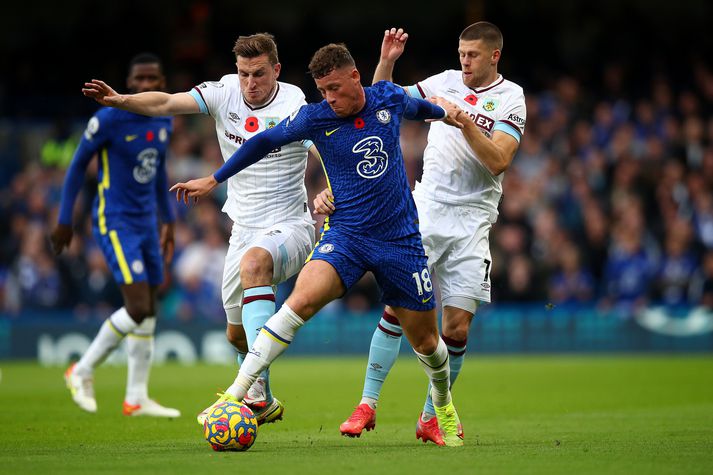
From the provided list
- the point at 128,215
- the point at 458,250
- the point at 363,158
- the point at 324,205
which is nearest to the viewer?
the point at 363,158

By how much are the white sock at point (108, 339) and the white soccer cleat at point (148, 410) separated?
0.54 meters

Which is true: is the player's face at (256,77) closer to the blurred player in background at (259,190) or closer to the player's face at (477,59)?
the blurred player in background at (259,190)

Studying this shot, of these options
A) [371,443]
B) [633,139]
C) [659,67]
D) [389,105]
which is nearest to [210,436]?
[371,443]

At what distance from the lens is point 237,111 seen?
8.67m

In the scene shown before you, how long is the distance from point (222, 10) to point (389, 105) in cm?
1827

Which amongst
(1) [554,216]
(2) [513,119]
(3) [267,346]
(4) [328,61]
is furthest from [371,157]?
(1) [554,216]

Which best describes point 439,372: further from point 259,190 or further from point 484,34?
point 484,34

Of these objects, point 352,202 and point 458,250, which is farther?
point 458,250

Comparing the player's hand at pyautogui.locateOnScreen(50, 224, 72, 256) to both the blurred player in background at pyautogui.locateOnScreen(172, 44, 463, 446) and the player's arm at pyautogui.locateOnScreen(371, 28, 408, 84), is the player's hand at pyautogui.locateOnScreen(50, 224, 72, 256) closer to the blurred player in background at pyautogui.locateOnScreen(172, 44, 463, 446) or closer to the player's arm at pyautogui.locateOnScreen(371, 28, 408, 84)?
the blurred player in background at pyautogui.locateOnScreen(172, 44, 463, 446)

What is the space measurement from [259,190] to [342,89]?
5.30 ft

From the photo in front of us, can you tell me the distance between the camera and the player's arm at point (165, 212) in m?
11.1

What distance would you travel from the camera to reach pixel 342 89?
737cm

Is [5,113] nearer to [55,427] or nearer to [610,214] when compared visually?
[610,214]

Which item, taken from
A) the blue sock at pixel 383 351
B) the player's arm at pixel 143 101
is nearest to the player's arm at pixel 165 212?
the player's arm at pixel 143 101
